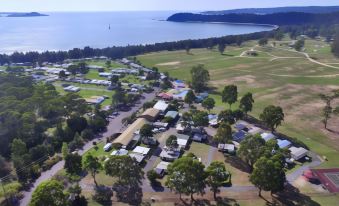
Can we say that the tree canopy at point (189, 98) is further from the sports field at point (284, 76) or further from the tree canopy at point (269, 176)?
the tree canopy at point (269, 176)

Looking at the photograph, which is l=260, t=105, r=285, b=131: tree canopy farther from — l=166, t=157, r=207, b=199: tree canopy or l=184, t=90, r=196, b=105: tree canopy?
l=166, t=157, r=207, b=199: tree canopy

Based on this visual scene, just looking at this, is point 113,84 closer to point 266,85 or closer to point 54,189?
point 266,85

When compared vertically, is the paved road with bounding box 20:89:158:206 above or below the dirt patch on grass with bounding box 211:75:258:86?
below

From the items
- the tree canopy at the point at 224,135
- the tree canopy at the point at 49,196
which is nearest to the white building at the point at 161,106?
the tree canopy at the point at 224,135

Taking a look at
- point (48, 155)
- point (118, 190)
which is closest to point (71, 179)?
point (118, 190)

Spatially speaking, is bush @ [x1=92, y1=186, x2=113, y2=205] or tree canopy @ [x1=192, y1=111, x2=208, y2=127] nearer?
bush @ [x1=92, y1=186, x2=113, y2=205]

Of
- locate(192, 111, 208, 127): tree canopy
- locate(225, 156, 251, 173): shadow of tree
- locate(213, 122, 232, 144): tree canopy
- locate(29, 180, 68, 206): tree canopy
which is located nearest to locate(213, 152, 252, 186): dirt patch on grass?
locate(225, 156, 251, 173): shadow of tree
